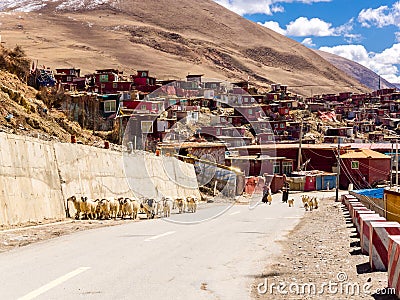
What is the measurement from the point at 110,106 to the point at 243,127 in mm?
42740

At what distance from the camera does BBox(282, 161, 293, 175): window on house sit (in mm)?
77500

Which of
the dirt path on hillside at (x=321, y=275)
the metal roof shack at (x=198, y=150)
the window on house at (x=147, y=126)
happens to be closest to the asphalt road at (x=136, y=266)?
the dirt path on hillside at (x=321, y=275)

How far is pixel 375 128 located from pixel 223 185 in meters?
88.2

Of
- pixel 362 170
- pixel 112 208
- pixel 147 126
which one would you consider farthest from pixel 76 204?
pixel 362 170

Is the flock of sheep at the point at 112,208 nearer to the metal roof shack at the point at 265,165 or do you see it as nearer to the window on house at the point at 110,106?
the window on house at the point at 110,106

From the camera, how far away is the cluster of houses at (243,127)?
204 feet

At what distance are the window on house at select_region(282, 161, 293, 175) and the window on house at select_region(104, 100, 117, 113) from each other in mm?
25063

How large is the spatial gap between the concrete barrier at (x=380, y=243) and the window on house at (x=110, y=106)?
56822 millimetres

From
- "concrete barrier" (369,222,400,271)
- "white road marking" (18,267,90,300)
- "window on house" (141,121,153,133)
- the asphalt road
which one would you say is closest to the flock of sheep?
the asphalt road

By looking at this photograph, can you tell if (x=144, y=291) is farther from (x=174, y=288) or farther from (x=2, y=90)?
(x=2, y=90)

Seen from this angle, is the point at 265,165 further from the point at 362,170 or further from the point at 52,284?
the point at 52,284

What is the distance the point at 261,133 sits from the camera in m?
109

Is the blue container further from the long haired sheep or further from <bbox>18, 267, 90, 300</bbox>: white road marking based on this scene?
<bbox>18, 267, 90, 300</bbox>: white road marking

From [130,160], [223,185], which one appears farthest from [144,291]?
[223,185]
